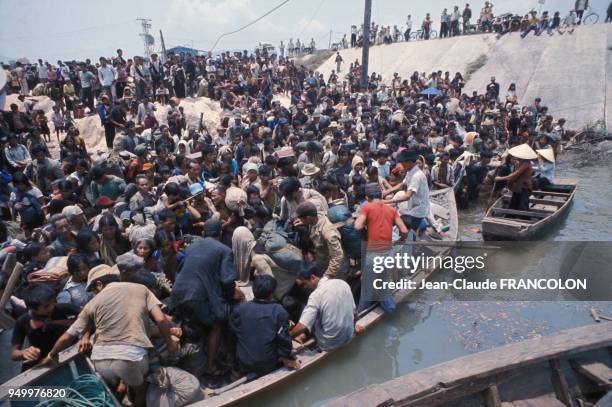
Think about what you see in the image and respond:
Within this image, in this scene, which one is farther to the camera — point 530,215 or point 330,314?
point 530,215

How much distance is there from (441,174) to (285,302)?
6841 mm

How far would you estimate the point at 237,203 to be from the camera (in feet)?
20.3

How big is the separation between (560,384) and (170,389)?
3.99m

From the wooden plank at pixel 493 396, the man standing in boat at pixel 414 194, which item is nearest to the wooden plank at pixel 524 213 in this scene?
the man standing in boat at pixel 414 194

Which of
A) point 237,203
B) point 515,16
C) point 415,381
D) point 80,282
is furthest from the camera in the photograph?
point 515,16

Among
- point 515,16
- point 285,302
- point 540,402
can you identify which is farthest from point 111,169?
point 515,16

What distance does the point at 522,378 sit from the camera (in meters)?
4.21

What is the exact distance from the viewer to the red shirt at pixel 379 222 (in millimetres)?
Result: 5496

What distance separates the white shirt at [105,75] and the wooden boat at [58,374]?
41.6ft

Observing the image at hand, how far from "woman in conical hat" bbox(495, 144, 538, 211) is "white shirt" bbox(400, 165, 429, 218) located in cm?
259

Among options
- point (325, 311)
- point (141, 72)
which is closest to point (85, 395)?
point (325, 311)

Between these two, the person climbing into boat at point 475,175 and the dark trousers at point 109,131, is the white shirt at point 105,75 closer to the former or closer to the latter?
the dark trousers at point 109,131

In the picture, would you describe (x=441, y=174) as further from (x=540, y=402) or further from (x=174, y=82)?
(x=174, y=82)

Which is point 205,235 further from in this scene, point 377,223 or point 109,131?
point 109,131
